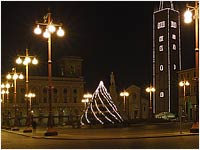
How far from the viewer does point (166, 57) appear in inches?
4087

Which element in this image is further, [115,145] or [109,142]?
[109,142]

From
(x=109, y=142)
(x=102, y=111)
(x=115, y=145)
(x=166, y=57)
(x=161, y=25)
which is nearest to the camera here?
(x=115, y=145)

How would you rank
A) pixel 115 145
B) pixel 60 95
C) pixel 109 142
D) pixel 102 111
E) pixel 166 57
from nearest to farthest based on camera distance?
pixel 115 145 < pixel 109 142 < pixel 102 111 < pixel 166 57 < pixel 60 95

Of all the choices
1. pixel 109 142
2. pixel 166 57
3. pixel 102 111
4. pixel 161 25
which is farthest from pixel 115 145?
pixel 161 25

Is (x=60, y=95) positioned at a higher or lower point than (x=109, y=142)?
higher

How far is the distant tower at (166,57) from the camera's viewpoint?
103m

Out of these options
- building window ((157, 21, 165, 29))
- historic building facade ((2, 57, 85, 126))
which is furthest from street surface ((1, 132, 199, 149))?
building window ((157, 21, 165, 29))

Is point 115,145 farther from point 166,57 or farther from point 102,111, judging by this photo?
point 166,57

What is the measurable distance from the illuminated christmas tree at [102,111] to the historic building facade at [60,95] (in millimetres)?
54946

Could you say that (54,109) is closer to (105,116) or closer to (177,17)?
(177,17)

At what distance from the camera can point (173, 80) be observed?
104 m

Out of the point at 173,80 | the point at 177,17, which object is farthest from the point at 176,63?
the point at 177,17

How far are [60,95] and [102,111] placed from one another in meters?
66.0

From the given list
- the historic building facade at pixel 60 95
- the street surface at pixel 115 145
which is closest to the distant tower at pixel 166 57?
the historic building facade at pixel 60 95
